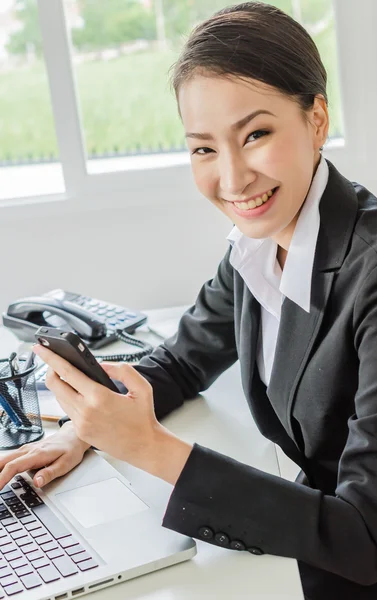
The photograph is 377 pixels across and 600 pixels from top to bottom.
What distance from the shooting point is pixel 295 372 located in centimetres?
107

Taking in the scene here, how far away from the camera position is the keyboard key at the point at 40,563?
2.79 feet

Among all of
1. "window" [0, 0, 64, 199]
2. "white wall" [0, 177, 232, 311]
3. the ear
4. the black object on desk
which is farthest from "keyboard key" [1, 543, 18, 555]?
"window" [0, 0, 64, 199]

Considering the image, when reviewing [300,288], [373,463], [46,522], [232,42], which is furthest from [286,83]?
[46,522]

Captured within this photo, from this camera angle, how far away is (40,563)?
853mm

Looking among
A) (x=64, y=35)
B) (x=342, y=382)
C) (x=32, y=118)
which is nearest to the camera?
(x=342, y=382)

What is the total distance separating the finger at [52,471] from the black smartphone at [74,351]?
0.59 ft

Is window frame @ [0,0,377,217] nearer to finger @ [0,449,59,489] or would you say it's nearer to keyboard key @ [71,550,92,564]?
finger @ [0,449,59,489]

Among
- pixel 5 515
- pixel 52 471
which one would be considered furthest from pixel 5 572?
pixel 52 471

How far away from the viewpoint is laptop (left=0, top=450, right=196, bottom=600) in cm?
83

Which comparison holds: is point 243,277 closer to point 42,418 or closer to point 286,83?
point 286,83

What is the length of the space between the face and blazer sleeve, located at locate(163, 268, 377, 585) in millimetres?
278

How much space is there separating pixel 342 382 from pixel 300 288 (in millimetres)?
141

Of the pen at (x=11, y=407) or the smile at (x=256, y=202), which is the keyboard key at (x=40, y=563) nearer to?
the pen at (x=11, y=407)

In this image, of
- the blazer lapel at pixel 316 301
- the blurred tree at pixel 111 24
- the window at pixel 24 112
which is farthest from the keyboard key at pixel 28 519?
the blurred tree at pixel 111 24
